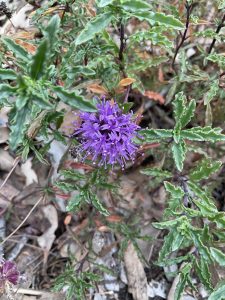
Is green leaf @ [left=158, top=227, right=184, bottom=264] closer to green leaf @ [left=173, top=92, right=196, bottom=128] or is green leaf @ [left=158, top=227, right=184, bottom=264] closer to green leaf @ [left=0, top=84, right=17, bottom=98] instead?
green leaf @ [left=173, top=92, right=196, bottom=128]

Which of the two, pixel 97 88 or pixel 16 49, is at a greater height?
pixel 16 49

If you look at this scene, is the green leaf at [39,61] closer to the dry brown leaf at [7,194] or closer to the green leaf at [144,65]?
the green leaf at [144,65]

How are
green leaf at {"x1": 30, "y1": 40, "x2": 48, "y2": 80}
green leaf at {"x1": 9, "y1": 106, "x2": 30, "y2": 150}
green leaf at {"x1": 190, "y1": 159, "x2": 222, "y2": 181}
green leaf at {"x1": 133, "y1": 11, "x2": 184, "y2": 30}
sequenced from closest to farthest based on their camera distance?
1. green leaf at {"x1": 30, "y1": 40, "x2": 48, "y2": 80}
2. green leaf at {"x1": 9, "y1": 106, "x2": 30, "y2": 150}
3. green leaf at {"x1": 133, "y1": 11, "x2": 184, "y2": 30}
4. green leaf at {"x1": 190, "y1": 159, "x2": 222, "y2": 181}

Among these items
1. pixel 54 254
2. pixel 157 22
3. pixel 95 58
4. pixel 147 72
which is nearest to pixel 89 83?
pixel 95 58

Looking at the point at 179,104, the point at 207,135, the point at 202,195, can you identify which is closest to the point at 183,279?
the point at 202,195

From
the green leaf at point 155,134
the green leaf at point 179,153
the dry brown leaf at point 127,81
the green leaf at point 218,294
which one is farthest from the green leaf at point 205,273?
the dry brown leaf at point 127,81

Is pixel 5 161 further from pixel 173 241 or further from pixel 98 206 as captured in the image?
pixel 173 241

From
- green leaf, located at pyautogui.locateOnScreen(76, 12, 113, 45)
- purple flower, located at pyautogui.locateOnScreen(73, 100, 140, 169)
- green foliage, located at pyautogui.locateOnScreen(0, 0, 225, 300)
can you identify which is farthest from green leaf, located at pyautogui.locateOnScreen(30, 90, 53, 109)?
purple flower, located at pyautogui.locateOnScreen(73, 100, 140, 169)

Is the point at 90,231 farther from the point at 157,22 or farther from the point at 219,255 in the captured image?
the point at 157,22
